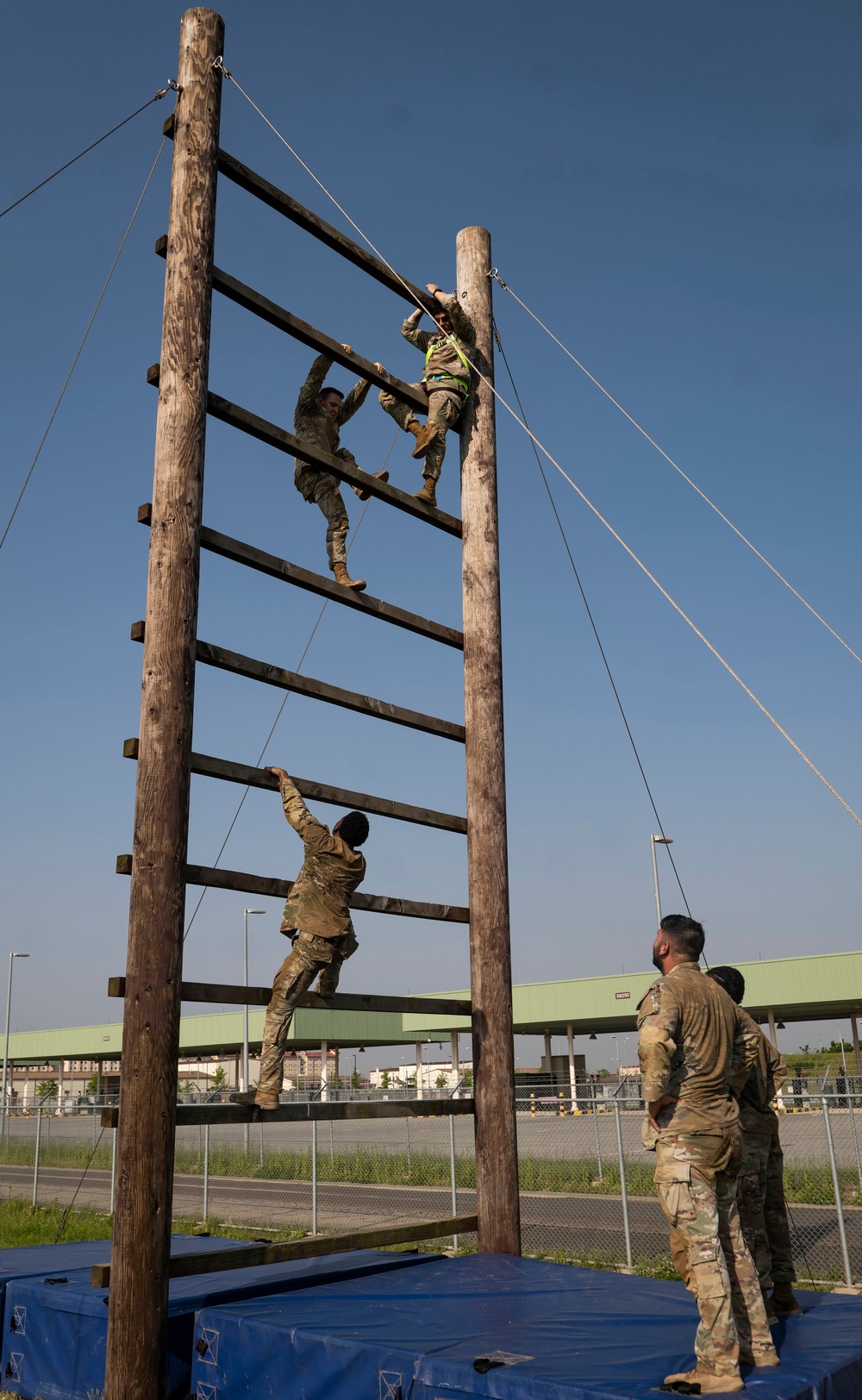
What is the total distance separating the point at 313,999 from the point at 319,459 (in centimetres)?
325

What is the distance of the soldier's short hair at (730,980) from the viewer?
6.75 metres

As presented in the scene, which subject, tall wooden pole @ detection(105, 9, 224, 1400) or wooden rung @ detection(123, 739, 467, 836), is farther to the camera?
wooden rung @ detection(123, 739, 467, 836)

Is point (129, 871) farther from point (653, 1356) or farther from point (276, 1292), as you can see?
point (653, 1356)

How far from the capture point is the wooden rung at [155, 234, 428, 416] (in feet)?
20.9

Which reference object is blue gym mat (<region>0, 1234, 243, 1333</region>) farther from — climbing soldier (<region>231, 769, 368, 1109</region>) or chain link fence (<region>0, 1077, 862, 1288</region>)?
chain link fence (<region>0, 1077, 862, 1288</region>)

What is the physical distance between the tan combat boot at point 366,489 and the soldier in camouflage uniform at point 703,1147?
3844mm

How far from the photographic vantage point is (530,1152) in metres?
25.7

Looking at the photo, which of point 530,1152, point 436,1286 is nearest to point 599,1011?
point 530,1152

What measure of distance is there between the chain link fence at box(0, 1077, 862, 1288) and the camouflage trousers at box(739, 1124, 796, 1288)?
4454mm

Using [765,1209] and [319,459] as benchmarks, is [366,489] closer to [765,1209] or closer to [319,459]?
[319,459]

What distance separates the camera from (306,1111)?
244 inches

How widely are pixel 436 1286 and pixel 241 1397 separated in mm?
1235

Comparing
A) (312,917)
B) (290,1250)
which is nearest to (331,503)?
(312,917)

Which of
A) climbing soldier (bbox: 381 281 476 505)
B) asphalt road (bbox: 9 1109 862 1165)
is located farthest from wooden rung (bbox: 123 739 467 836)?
asphalt road (bbox: 9 1109 862 1165)
